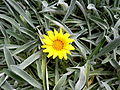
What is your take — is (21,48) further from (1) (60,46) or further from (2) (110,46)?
(2) (110,46)

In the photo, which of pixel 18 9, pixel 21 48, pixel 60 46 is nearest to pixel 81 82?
pixel 60 46

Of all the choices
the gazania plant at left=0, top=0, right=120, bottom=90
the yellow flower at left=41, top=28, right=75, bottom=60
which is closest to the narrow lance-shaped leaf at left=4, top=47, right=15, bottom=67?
the gazania plant at left=0, top=0, right=120, bottom=90

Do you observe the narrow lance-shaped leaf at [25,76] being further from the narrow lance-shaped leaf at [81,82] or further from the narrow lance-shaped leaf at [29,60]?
the narrow lance-shaped leaf at [81,82]

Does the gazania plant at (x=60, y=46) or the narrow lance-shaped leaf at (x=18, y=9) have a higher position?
the narrow lance-shaped leaf at (x=18, y=9)

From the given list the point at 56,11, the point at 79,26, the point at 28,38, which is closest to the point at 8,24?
the point at 28,38

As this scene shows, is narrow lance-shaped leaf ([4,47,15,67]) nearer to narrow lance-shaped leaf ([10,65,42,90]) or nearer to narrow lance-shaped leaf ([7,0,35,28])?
narrow lance-shaped leaf ([10,65,42,90])

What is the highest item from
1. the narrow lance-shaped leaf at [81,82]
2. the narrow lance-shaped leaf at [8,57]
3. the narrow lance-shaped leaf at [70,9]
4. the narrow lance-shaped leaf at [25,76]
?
the narrow lance-shaped leaf at [70,9]

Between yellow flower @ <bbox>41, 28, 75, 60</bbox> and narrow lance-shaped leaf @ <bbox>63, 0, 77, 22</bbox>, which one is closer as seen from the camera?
yellow flower @ <bbox>41, 28, 75, 60</bbox>

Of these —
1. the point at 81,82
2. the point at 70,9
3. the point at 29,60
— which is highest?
the point at 70,9

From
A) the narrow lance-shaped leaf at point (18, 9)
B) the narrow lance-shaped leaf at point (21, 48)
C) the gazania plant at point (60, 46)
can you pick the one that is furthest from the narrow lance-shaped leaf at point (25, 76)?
the narrow lance-shaped leaf at point (18, 9)
